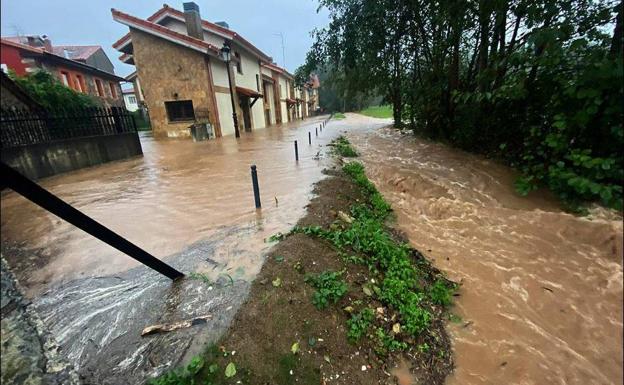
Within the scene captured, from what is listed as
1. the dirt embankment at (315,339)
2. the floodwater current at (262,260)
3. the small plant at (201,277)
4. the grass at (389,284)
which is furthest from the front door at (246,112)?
the dirt embankment at (315,339)

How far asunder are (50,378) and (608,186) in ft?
8.74

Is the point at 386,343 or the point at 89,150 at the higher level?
the point at 89,150

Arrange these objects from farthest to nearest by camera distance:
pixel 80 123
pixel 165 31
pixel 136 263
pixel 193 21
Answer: pixel 193 21
pixel 165 31
pixel 80 123
pixel 136 263

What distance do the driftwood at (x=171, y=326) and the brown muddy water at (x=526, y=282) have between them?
230cm

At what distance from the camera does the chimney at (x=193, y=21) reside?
1762cm

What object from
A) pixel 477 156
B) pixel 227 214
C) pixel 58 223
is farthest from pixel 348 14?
pixel 58 223

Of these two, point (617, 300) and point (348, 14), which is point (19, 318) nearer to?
point (617, 300)

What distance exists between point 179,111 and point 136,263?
1704cm

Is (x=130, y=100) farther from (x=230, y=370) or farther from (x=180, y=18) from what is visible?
(x=230, y=370)

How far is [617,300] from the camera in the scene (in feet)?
3.26

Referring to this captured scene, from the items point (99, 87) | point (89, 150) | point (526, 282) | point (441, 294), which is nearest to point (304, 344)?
point (441, 294)

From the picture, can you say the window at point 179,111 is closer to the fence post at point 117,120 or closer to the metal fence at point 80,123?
the metal fence at point 80,123

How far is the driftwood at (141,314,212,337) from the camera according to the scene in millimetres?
2475

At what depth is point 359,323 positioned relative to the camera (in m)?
2.69
